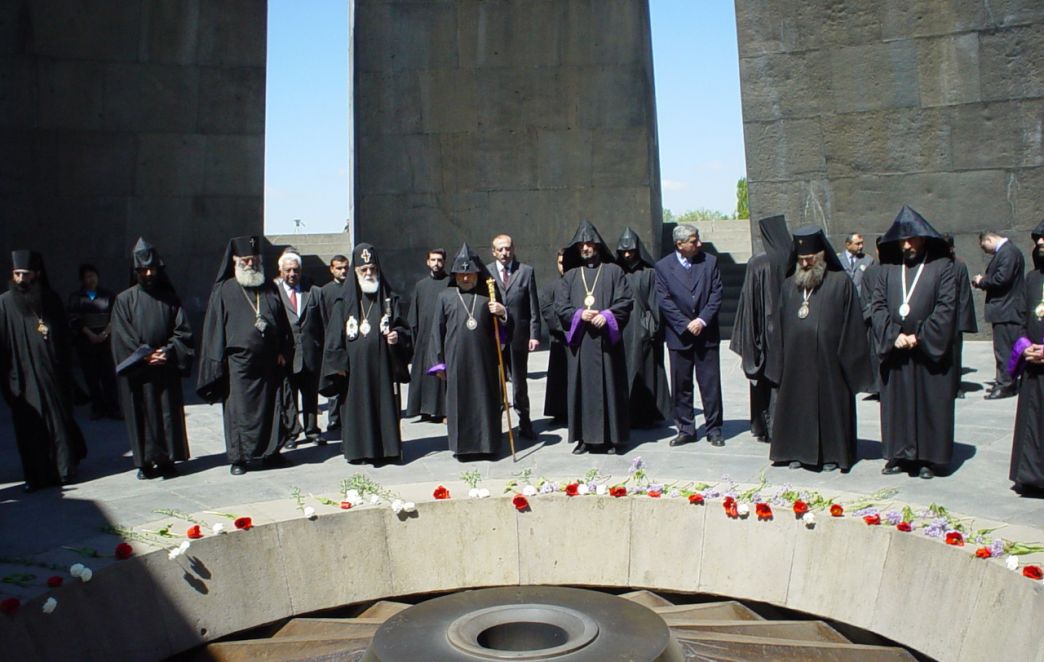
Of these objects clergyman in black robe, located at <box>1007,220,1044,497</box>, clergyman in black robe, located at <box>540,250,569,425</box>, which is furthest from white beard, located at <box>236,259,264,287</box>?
clergyman in black robe, located at <box>1007,220,1044,497</box>

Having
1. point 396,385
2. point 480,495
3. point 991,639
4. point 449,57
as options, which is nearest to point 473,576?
point 480,495

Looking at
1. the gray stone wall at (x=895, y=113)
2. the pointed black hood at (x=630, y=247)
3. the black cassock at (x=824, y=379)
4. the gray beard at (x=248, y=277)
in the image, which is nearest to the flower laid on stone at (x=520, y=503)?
the black cassock at (x=824, y=379)

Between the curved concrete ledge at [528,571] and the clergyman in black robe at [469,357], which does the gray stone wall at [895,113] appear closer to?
the clergyman in black robe at [469,357]

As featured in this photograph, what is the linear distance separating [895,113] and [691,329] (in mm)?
6662

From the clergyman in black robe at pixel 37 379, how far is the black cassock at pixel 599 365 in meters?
3.59

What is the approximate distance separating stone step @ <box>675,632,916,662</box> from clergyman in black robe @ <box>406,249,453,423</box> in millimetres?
4649

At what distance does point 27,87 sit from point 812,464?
429 inches

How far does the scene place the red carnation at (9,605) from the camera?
16.5 feet

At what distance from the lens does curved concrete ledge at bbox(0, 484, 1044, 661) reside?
5320 millimetres

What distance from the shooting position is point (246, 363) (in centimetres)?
786

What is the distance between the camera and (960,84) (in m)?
13.0

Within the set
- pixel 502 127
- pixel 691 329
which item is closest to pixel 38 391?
pixel 691 329

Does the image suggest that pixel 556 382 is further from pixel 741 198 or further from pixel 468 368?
pixel 741 198

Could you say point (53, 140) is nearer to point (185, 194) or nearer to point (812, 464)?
point (185, 194)
